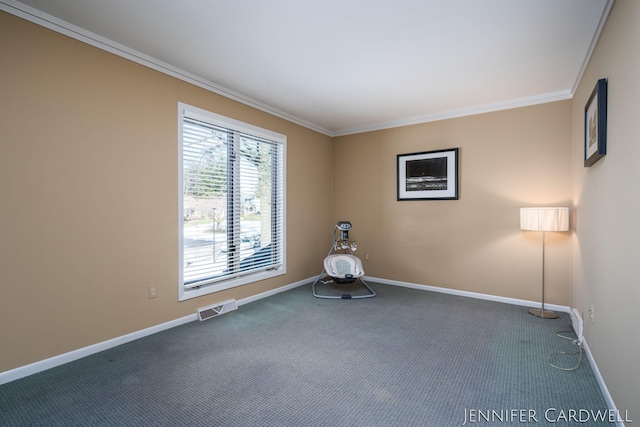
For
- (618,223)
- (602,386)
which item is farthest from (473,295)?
(618,223)

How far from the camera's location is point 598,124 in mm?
2193

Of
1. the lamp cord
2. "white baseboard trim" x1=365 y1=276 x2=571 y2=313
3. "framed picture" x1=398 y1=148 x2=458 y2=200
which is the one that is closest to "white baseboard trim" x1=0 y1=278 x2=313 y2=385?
"white baseboard trim" x1=365 y1=276 x2=571 y2=313

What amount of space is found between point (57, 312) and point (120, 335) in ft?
1.80

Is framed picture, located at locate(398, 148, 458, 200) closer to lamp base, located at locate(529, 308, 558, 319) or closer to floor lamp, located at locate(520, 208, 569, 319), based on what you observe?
floor lamp, located at locate(520, 208, 569, 319)

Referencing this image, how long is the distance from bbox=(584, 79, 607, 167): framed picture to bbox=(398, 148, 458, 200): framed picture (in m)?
1.86

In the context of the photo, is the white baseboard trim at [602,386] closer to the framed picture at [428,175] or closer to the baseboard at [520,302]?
the baseboard at [520,302]

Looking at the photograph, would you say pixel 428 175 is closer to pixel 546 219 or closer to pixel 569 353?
pixel 546 219

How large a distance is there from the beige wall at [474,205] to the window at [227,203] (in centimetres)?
154

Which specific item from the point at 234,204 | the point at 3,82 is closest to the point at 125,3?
the point at 3,82

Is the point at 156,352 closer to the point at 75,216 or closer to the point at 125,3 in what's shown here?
the point at 75,216

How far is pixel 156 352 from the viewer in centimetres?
266

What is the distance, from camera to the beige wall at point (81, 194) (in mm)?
2236

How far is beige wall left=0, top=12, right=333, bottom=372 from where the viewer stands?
7.34 ft

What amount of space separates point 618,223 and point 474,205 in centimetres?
250
